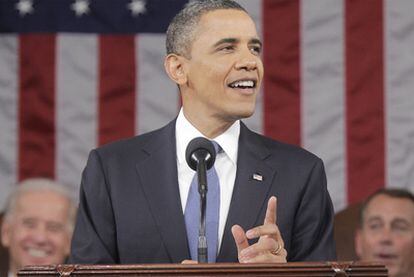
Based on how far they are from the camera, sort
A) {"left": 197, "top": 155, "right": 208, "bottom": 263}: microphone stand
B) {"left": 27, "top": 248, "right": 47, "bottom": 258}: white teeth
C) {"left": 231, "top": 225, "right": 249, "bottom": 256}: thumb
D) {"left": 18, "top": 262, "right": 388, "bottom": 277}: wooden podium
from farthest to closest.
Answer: {"left": 27, "top": 248, "right": 47, "bottom": 258}: white teeth
{"left": 231, "top": 225, "right": 249, "bottom": 256}: thumb
{"left": 197, "top": 155, "right": 208, "bottom": 263}: microphone stand
{"left": 18, "top": 262, "right": 388, "bottom": 277}: wooden podium

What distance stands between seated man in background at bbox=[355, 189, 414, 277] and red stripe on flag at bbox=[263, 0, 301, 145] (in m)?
0.43

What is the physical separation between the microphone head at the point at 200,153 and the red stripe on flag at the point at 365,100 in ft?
6.93

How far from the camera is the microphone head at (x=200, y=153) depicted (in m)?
2.61

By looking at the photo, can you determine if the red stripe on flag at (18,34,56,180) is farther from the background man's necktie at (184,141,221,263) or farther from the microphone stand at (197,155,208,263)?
the microphone stand at (197,155,208,263)

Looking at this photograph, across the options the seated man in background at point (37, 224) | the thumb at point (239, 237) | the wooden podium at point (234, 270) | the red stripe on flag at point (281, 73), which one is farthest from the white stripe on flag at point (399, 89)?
the wooden podium at point (234, 270)

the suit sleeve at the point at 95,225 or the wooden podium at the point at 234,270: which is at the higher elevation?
the suit sleeve at the point at 95,225

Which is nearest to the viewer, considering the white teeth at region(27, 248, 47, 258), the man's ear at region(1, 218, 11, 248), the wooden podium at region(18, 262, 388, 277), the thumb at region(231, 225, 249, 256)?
the wooden podium at region(18, 262, 388, 277)

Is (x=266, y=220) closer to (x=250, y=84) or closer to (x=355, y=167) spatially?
(x=250, y=84)

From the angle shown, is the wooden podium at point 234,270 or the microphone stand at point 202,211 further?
the microphone stand at point 202,211

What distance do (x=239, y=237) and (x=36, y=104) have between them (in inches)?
87.4

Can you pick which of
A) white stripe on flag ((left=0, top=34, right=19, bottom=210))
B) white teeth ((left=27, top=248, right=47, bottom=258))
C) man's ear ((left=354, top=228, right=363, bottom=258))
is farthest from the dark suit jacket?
white stripe on flag ((left=0, top=34, right=19, bottom=210))

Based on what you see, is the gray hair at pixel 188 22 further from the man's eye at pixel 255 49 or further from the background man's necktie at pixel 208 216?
the background man's necktie at pixel 208 216

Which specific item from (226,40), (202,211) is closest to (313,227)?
(202,211)

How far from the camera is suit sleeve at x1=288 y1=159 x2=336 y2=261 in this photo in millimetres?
2848
